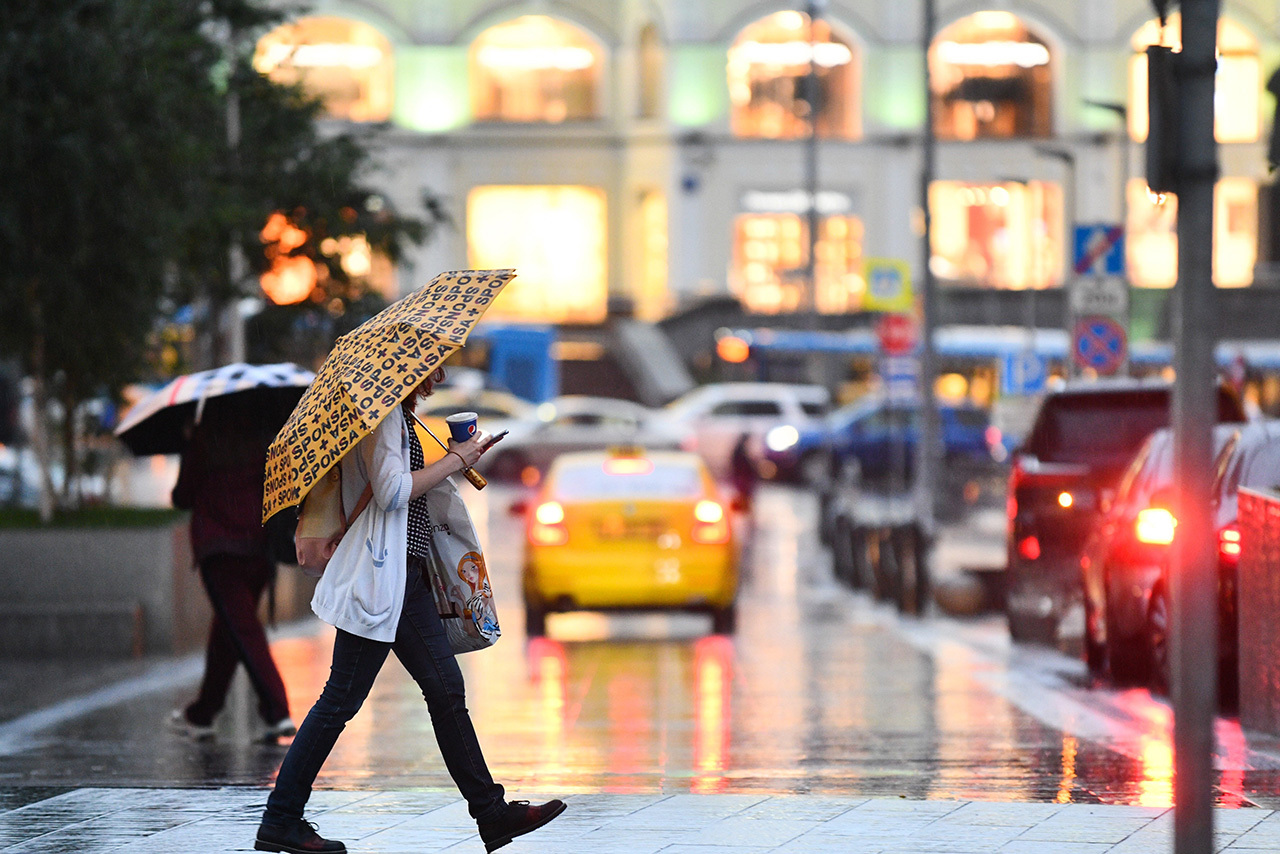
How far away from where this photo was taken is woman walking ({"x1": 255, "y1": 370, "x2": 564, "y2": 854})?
22.3ft

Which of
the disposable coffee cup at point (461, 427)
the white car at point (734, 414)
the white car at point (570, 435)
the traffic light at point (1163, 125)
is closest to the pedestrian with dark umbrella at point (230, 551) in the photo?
the disposable coffee cup at point (461, 427)

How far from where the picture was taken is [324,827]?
7.44m

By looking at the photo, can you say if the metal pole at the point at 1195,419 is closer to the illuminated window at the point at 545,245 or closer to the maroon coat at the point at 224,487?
the maroon coat at the point at 224,487

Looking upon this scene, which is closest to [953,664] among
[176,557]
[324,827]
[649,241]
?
[176,557]

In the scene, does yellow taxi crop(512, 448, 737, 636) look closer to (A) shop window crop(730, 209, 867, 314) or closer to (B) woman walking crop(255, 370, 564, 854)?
(B) woman walking crop(255, 370, 564, 854)

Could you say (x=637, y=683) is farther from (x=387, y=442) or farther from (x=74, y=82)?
(x=387, y=442)

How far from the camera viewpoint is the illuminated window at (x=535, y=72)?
193 ft

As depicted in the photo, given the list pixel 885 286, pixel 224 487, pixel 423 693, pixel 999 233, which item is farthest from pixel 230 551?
pixel 999 233

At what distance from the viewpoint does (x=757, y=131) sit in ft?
192

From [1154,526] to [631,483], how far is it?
230 inches

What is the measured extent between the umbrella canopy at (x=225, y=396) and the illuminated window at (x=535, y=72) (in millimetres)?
48946

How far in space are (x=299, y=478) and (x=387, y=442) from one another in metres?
0.29

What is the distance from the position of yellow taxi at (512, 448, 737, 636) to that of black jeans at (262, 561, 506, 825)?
9964 mm

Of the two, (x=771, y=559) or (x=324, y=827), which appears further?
(x=771, y=559)
